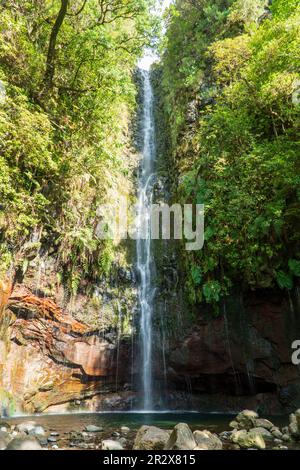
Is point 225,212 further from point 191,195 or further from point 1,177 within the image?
point 1,177

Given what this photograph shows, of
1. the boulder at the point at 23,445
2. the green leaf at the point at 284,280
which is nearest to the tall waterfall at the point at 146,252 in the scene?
the green leaf at the point at 284,280

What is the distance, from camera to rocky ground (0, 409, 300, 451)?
18.1 ft

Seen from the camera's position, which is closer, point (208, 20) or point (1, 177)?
point (1, 177)

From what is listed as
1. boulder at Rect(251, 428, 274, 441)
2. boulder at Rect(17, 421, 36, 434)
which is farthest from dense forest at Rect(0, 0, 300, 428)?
boulder at Rect(251, 428, 274, 441)

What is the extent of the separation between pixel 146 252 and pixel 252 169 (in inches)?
231

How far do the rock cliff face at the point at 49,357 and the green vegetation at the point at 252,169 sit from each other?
155 inches

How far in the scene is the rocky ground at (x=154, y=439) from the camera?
5.53m

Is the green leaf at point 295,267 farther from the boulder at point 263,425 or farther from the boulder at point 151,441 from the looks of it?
the boulder at point 151,441

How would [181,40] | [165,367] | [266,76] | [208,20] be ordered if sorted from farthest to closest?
[181,40] → [208,20] → [165,367] → [266,76]

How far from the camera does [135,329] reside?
13328 mm

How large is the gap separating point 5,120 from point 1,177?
5.01ft

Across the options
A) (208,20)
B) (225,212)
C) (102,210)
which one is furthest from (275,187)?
(208,20)

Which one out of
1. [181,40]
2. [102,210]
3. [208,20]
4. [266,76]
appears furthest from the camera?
[181,40]

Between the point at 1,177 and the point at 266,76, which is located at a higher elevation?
the point at 266,76
